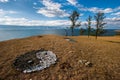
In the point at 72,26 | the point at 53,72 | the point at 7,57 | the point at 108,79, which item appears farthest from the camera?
the point at 72,26

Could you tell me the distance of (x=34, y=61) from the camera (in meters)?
14.0

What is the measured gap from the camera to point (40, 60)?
1430 cm

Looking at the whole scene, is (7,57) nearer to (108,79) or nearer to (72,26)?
(108,79)

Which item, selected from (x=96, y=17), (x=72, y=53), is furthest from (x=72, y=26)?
(x=72, y=53)

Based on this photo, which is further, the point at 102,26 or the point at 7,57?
the point at 102,26

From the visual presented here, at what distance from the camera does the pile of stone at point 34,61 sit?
12.7m

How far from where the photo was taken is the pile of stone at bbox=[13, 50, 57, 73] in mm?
12703

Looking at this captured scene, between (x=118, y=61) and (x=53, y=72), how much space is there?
29.9 feet

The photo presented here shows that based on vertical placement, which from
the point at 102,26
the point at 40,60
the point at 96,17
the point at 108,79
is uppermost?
the point at 96,17

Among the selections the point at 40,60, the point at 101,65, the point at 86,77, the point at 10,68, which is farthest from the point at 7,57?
the point at 101,65

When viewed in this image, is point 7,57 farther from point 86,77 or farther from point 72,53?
point 86,77

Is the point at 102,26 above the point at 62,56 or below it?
above

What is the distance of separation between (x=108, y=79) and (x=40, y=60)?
7827 mm

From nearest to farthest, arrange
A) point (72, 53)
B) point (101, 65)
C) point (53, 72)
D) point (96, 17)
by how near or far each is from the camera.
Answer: point (53, 72), point (101, 65), point (72, 53), point (96, 17)
